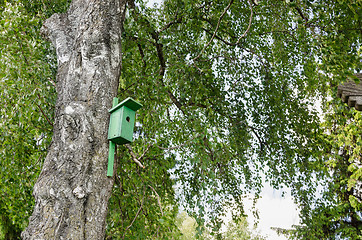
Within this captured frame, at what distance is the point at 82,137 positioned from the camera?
1746 millimetres

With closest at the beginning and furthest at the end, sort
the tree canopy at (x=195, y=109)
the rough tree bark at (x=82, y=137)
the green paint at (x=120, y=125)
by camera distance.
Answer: the rough tree bark at (x=82, y=137) < the green paint at (x=120, y=125) < the tree canopy at (x=195, y=109)

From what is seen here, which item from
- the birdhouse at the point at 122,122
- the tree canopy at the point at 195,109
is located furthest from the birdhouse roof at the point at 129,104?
the tree canopy at the point at 195,109

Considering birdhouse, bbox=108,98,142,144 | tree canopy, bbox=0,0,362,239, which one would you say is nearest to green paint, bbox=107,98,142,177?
birdhouse, bbox=108,98,142,144

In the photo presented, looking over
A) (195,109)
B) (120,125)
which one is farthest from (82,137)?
(195,109)

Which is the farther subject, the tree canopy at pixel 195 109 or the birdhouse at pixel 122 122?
the tree canopy at pixel 195 109

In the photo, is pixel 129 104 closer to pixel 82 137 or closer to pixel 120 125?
pixel 120 125

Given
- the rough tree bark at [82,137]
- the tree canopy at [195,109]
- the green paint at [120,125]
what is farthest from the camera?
the tree canopy at [195,109]

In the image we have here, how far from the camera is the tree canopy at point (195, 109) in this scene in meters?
2.57

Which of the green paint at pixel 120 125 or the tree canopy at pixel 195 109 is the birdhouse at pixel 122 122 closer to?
the green paint at pixel 120 125

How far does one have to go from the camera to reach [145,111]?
3.06 m

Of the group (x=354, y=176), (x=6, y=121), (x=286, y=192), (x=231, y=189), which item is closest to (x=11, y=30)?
(x=6, y=121)

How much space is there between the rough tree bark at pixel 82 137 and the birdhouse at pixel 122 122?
5 centimetres

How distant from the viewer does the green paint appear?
1746 mm

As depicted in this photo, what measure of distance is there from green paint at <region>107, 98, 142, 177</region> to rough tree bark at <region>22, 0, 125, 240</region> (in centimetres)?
3
